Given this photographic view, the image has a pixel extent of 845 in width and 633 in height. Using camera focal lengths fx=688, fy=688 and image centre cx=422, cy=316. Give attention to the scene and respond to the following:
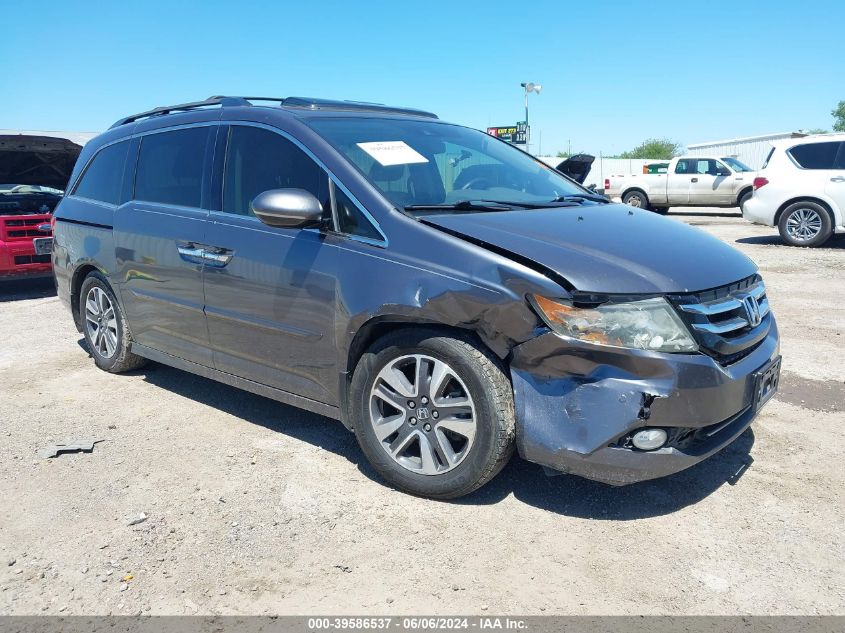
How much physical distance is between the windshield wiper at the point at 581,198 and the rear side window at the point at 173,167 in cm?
214

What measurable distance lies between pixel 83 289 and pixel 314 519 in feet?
10.8

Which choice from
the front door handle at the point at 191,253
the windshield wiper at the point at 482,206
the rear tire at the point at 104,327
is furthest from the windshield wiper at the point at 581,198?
the rear tire at the point at 104,327

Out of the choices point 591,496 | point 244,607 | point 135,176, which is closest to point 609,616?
point 591,496

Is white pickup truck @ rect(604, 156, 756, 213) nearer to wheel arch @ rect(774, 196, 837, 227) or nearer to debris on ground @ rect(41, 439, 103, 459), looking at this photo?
wheel arch @ rect(774, 196, 837, 227)

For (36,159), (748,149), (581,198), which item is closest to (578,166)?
(581,198)

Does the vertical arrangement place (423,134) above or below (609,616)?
above

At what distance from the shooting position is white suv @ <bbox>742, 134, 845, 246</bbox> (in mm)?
11445

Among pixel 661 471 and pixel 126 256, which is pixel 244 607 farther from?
pixel 126 256

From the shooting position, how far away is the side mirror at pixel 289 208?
10.7ft

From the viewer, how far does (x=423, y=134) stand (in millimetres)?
4059

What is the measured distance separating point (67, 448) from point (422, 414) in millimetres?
2162

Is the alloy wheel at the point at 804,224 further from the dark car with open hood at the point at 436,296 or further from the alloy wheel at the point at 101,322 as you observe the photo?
the alloy wheel at the point at 101,322

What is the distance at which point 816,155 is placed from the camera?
1166 centimetres

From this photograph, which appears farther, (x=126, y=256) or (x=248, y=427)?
(x=126, y=256)
